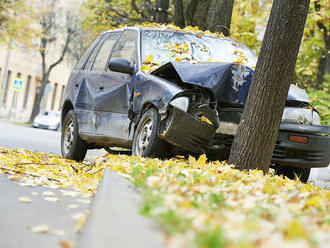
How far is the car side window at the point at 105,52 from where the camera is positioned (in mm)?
9790

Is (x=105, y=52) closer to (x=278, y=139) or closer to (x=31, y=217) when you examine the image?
(x=278, y=139)

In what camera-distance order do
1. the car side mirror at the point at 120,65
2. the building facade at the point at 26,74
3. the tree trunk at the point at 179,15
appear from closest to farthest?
the car side mirror at the point at 120,65 < the tree trunk at the point at 179,15 < the building facade at the point at 26,74

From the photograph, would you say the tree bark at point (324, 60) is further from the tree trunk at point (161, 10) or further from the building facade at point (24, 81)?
the building facade at point (24, 81)

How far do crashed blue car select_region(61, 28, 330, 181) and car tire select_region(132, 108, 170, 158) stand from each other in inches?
0.4

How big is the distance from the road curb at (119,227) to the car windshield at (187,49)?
15.4ft

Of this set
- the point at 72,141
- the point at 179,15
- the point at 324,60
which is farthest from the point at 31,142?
the point at 324,60

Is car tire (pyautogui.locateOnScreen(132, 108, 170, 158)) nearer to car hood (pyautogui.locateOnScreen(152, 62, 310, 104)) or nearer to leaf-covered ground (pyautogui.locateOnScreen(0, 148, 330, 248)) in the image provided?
leaf-covered ground (pyautogui.locateOnScreen(0, 148, 330, 248))

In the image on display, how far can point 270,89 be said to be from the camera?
7484mm

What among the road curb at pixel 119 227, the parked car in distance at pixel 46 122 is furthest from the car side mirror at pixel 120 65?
the parked car in distance at pixel 46 122

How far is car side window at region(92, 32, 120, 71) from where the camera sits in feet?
32.1

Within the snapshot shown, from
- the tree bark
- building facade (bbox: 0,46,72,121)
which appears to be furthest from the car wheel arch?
building facade (bbox: 0,46,72,121)

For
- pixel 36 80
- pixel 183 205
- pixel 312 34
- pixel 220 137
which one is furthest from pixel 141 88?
pixel 36 80

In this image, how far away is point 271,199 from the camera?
15.4ft

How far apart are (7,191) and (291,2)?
12.3 ft
